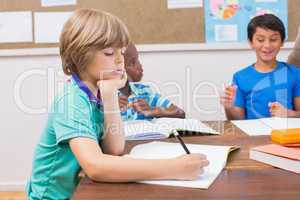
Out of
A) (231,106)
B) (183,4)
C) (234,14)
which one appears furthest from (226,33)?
(231,106)

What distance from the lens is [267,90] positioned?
6.60ft

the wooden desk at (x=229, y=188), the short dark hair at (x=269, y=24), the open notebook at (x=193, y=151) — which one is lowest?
the wooden desk at (x=229, y=188)

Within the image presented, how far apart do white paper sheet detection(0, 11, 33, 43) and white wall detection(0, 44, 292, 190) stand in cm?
7

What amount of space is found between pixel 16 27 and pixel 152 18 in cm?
77

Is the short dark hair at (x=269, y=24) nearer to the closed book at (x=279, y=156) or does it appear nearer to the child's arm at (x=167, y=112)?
the child's arm at (x=167, y=112)

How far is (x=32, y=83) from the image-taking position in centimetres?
266

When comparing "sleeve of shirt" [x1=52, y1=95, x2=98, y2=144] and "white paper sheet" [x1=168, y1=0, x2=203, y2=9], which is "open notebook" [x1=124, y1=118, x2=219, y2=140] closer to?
"sleeve of shirt" [x1=52, y1=95, x2=98, y2=144]

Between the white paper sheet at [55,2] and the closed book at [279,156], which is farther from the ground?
the white paper sheet at [55,2]

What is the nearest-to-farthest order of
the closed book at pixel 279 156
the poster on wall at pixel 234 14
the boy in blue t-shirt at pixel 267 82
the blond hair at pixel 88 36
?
the closed book at pixel 279 156 → the blond hair at pixel 88 36 → the boy in blue t-shirt at pixel 267 82 → the poster on wall at pixel 234 14

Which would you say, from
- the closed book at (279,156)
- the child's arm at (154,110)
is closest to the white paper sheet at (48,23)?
the child's arm at (154,110)

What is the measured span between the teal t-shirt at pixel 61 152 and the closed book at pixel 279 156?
0.39 metres

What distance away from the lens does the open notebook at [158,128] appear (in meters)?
1.35

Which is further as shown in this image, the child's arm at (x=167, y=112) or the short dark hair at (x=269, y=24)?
the short dark hair at (x=269, y=24)

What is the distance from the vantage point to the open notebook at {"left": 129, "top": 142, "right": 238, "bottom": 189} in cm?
89
